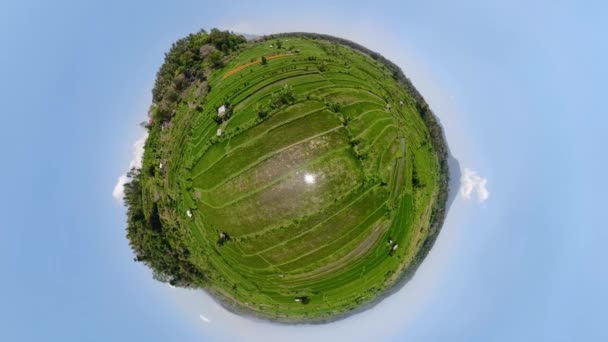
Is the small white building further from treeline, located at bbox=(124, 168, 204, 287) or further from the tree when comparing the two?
treeline, located at bbox=(124, 168, 204, 287)

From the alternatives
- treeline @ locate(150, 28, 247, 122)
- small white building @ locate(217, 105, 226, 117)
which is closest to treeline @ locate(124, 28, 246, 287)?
treeline @ locate(150, 28, 247, 122)

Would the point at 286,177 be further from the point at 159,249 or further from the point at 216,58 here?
the point at 159,249

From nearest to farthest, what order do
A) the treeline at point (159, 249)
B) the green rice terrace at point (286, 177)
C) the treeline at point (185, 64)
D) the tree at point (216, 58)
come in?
the green rice terrace at point (286, 177)
the treeline at point (159, 249)
the tree at point (216, 58)
the treeline at point (185, 64)

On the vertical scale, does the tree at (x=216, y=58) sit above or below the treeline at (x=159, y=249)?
above

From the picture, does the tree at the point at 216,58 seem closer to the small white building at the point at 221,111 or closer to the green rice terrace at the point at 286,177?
the green rice terrace at the point at 286,177

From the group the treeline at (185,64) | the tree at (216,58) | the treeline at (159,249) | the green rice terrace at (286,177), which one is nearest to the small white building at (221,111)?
the green rice terrace at (286,177)

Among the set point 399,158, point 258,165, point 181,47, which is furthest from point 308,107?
point 181,47

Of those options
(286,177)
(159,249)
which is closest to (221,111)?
(286,177)
